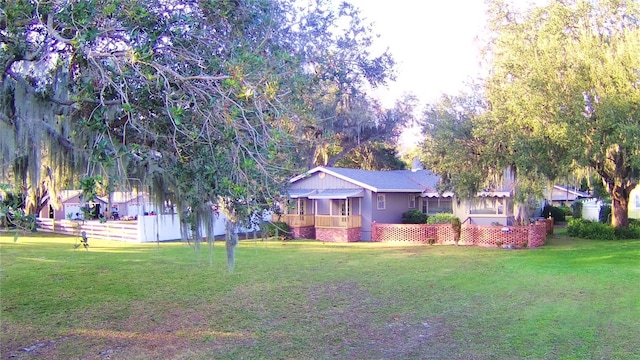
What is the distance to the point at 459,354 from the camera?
637 centimetres

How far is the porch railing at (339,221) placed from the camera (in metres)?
22.4

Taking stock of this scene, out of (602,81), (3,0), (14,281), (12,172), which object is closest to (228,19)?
(3,0)

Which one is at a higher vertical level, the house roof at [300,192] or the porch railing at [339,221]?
the house roof at [300,192]

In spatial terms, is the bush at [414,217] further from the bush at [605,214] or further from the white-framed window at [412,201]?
the bush at [605,214]

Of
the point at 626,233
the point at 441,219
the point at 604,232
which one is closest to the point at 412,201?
the point at 441,219

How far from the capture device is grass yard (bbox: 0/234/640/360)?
6.63 metres

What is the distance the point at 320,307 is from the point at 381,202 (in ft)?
48.5

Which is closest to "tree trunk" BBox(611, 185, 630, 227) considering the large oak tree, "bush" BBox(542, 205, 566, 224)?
"bush" BBox(542, 205, 566, 224)

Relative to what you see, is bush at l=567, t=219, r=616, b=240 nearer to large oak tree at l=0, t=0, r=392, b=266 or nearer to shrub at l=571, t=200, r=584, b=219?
shrub at l=571, t=200, r=584, b=219

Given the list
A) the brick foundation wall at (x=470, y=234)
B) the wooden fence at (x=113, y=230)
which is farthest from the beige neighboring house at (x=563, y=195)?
the wooden fence at (x=113, y=230)

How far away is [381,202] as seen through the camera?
23.5 m

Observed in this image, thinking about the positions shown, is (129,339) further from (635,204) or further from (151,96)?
(635,204)

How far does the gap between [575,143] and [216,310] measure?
517 inches

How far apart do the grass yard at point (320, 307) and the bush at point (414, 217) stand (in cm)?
822
